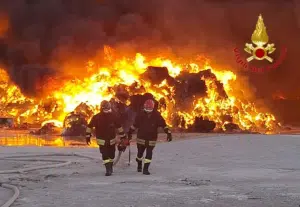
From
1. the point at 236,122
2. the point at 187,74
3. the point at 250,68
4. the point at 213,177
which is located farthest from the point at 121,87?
the point at 213,177

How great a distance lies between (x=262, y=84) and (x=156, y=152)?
2495cm

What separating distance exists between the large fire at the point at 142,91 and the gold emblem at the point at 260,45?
14.1ft

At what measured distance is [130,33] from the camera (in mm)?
33875

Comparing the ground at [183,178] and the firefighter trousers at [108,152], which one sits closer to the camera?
the ground at [183,178]

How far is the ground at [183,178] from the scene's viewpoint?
7.12 metres

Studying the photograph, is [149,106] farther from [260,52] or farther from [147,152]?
[260,52]

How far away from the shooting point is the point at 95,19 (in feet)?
118

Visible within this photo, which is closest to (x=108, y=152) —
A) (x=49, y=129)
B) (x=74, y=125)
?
(x=74, y=125)

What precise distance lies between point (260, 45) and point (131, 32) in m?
9.38

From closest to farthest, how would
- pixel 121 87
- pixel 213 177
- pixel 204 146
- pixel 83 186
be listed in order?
pixel 83 186 → pixel 213 177 → pixel 204 146 → pixel 121 87

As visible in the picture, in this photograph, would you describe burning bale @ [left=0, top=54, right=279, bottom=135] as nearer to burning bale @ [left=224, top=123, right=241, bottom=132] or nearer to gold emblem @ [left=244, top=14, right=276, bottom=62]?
burning bale @ [left=224, top=123, right=241, bottom=132]

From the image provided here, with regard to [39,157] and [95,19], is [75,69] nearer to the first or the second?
[95,19]

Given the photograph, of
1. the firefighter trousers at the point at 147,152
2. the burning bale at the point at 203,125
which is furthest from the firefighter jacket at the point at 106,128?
the burning bale at the point at 203,125

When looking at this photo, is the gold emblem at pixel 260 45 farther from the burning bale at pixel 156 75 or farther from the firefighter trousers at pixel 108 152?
the firefighter trousers at pixel 108 152
